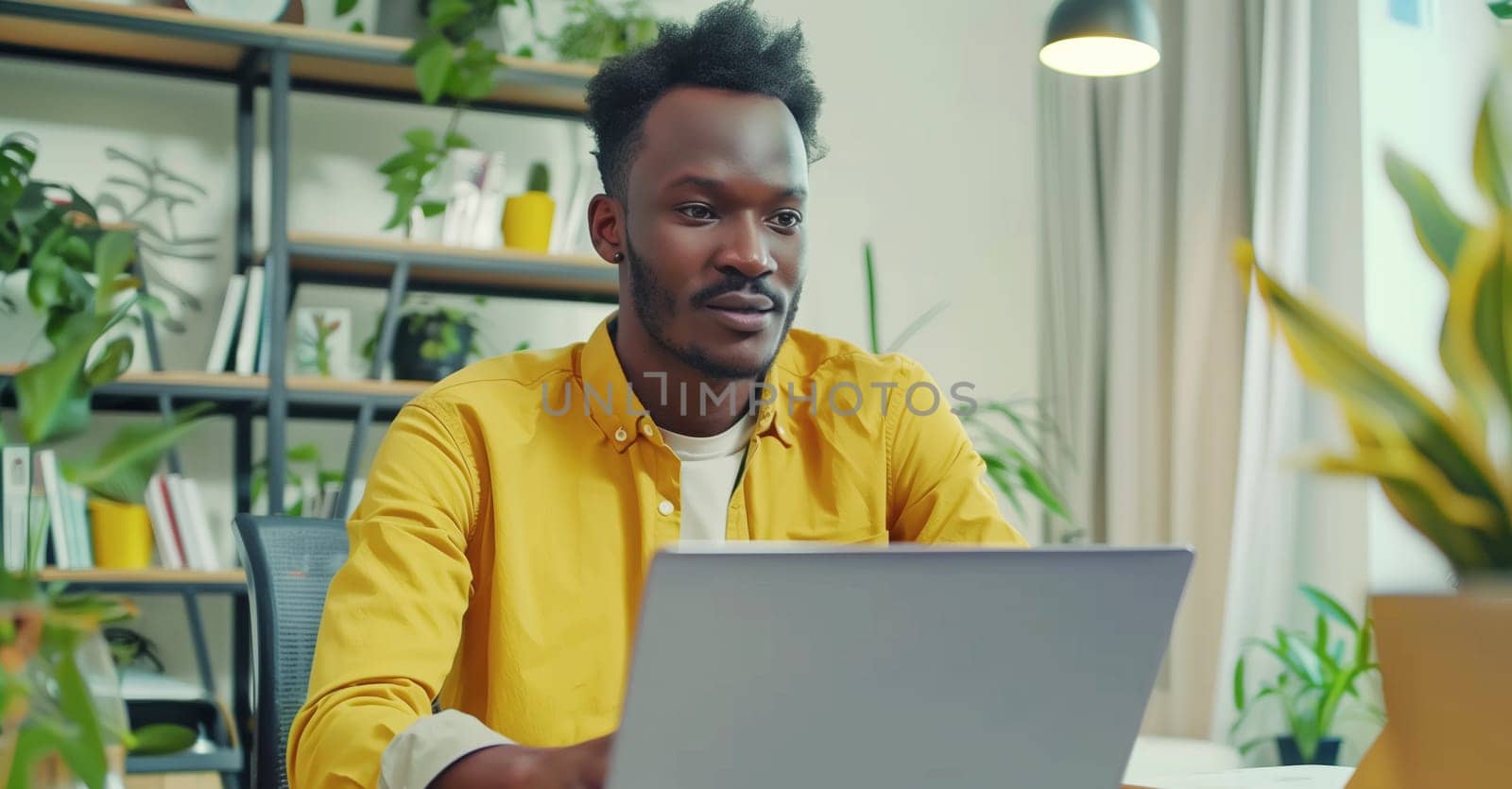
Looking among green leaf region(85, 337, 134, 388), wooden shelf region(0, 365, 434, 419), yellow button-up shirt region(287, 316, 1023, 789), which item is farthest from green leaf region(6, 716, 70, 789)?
wooden shelf region(0, 365, 434, 419)

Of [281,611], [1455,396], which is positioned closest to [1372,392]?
[1455,396]

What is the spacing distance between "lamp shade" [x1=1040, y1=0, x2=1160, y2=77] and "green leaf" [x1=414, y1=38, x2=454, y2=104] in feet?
3.96

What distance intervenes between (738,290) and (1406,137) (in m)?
2.20

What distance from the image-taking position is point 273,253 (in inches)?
110

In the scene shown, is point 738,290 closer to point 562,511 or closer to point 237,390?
point 562,511

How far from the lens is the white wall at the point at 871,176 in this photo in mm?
3096

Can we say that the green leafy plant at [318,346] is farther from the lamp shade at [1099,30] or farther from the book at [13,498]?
the lamp shade at [1099,30]

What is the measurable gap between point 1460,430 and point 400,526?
31.2 inches

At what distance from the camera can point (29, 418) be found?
17.3 inches

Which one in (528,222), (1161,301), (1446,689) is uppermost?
(528,222)

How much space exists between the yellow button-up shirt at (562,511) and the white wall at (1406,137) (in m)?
1.84

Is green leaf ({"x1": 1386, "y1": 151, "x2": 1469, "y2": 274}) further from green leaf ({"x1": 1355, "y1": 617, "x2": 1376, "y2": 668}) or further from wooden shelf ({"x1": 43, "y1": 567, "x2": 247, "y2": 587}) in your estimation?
wooden shelf ({"x1": 43, "y1": 567, "x2": 247, "y2": 587})

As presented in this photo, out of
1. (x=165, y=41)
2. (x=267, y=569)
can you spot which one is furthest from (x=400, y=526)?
(x=165, y=41)

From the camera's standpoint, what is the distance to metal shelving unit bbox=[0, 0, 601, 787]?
8.87ft
